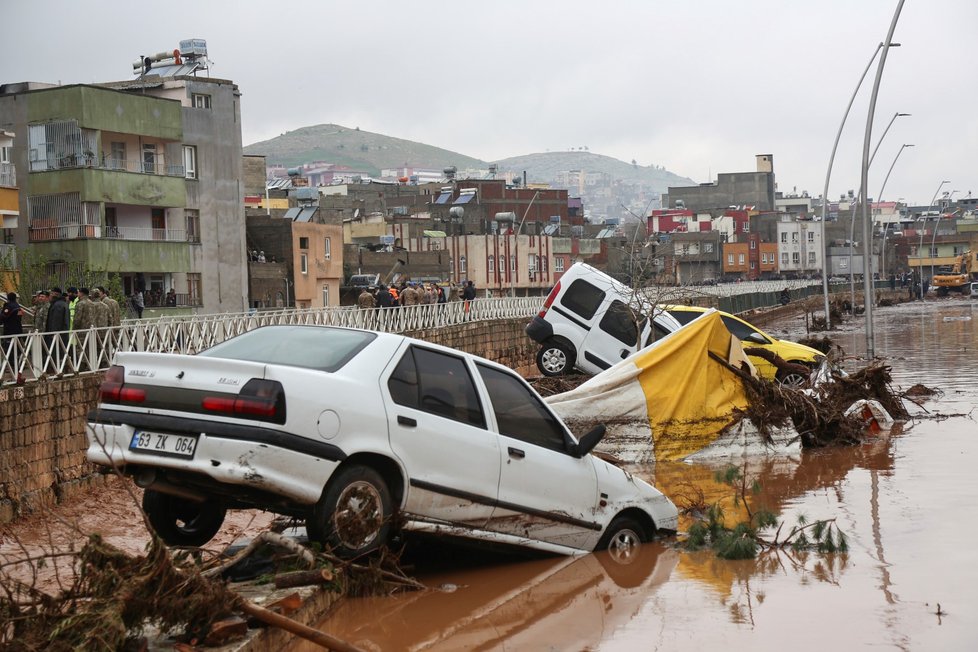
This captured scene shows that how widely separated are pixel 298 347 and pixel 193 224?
45.0m

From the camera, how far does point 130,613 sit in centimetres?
584

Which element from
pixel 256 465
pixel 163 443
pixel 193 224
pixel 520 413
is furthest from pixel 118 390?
pixel 193 224

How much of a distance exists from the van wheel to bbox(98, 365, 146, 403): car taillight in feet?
58.8

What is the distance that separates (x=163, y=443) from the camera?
7426mm

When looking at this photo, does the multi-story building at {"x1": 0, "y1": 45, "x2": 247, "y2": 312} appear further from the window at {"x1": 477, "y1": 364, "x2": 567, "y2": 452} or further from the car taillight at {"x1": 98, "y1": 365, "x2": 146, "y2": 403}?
the car taillight at {"x1": 98, "y1": 365, "x2": 146, "y2": 403}

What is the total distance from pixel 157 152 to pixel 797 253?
120674 millimetres

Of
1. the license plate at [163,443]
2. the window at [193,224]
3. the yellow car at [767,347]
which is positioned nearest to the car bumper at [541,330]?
the yellow car at [767,347]

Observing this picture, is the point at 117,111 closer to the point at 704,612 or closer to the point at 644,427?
the point at 644,427

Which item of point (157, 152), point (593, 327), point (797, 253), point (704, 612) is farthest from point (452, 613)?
point (797, 253)

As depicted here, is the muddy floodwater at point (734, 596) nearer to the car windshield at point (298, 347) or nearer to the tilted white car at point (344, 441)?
the tilted white car at point (344, 441)

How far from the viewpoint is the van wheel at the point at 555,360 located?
2553cm

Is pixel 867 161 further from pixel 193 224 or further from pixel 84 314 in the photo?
pixel 193 224

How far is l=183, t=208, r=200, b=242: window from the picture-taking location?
168ft

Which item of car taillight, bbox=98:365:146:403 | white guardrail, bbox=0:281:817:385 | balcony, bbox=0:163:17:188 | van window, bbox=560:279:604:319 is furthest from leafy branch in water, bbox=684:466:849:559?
balcony, bbox=0:163:17:188
